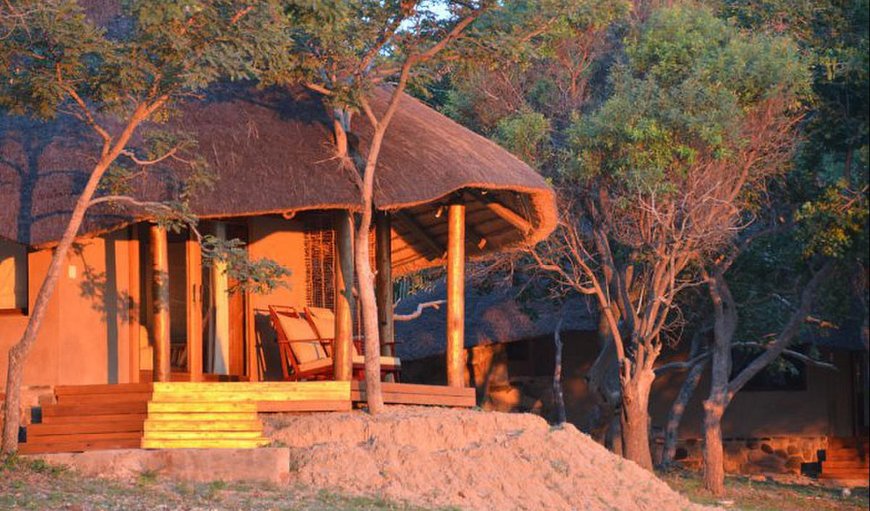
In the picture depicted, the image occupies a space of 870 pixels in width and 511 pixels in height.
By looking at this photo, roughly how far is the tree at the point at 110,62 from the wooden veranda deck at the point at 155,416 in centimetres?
52

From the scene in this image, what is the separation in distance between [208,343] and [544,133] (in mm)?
6395

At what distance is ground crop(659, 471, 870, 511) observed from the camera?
18031mm

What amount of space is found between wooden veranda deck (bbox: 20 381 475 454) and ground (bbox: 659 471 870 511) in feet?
24.8

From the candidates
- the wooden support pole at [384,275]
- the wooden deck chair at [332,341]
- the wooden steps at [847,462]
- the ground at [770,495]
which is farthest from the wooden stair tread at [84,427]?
the wooden steps at [847,462]

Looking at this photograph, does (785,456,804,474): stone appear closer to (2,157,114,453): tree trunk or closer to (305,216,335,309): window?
(305,216,335,309): window

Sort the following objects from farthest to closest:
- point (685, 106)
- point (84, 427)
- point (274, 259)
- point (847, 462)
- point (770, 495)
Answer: point (847, 462), point (770, 495), point (685, 106), point (274, 259), point (84, 427)

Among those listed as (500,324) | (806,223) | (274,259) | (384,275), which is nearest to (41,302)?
(274,259)

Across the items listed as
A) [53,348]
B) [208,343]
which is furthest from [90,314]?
[208,343]

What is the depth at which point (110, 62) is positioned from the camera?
10438 mm

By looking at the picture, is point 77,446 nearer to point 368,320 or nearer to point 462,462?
point 368,320

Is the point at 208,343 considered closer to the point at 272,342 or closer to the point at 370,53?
the point at 272,342

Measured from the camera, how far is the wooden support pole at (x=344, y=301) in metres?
12.6

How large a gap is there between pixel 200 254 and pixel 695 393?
12023 mm

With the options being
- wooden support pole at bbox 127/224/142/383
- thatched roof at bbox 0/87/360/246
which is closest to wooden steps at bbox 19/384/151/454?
wooden support pole at bbox 127/224/142/383
